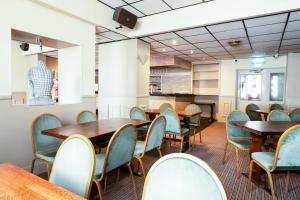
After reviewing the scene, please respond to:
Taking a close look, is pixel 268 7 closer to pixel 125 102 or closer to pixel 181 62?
pixel 125 102

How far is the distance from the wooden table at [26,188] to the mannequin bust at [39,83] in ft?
6.26

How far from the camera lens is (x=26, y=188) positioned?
99 centimetres

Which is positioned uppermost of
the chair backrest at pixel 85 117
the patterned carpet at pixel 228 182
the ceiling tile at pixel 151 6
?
the ceiling tile at pixel 151 6

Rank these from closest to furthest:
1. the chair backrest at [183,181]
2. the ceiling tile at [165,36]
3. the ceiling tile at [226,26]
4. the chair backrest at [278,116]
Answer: the chair backrest at [183,181]
the chair backrest at [278,116]
the ceiling tile at [226,26]
the ceiling tile at [165,36]

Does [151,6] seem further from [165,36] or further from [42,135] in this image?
[42,135]

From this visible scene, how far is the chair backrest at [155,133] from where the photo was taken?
227cm

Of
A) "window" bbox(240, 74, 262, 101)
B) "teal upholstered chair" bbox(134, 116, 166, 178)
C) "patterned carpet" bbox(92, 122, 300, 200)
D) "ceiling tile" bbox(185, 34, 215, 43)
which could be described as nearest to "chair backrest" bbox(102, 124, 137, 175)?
"teal upholstered chair" bbox(134, 116, 166, 178)

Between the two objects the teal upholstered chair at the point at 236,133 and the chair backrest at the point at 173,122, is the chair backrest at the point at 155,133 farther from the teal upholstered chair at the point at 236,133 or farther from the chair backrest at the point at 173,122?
the teal upholstered chair at the point at 236,133

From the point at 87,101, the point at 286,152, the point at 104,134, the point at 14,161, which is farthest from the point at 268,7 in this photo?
the point at 14,161

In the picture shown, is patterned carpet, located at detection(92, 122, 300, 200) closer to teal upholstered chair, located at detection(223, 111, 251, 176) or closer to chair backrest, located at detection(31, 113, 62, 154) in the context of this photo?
teal upholstered chair, located at detection(223, 111, 251, 176)

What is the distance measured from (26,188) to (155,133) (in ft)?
5.13

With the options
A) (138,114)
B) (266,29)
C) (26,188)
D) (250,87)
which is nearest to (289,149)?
(26,188)

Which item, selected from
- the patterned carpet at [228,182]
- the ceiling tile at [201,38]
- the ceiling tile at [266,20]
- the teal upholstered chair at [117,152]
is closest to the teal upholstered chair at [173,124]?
the patterned carpet at [228,182]

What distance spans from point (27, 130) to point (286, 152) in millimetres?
3105
